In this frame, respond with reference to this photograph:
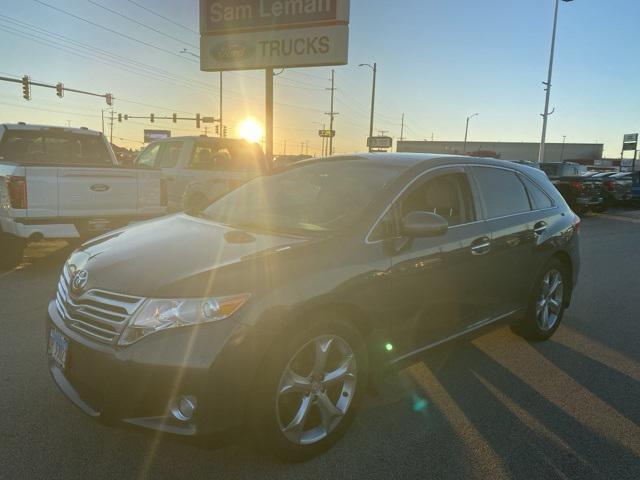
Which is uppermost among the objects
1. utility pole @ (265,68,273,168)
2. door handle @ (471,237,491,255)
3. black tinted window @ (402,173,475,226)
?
utility pole @ (265,68,273,168)

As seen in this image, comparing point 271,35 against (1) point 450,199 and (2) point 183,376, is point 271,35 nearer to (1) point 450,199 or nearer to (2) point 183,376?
(1) point 450,199

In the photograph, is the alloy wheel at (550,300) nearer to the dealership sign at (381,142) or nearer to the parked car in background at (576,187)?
the parked car in background at (576,187)

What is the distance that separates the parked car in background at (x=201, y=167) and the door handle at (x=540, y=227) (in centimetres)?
629

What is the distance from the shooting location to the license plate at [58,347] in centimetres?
260

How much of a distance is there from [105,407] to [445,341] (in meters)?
2.14

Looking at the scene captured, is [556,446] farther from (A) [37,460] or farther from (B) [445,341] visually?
(A) [37,460]

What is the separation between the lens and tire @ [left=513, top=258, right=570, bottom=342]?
4422 millimetres

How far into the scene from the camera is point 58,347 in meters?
2.69

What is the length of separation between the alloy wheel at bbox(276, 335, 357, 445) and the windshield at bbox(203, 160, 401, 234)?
2.39 ft

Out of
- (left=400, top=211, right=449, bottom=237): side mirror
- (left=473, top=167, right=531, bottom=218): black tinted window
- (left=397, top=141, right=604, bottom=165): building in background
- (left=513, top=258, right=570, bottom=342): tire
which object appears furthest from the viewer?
(left=397, top=141, right=604, bottom=165): building in background

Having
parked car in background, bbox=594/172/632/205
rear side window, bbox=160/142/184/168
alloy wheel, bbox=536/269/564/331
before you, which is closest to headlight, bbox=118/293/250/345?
alloy wheel, bbox=536/269/564/331

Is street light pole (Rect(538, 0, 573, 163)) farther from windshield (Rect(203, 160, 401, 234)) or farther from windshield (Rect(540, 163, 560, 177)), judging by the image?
windshield (Rect(203, 160, 401, 234))

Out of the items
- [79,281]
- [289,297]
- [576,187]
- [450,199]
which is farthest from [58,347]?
[576,187]

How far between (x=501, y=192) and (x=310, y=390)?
243cm
